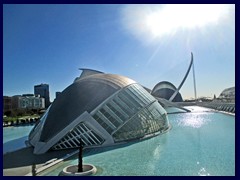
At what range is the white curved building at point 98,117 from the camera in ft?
54.1

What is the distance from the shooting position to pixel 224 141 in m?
17.5

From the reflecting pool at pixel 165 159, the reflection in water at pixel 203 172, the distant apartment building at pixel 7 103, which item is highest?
the distant apartment building at pixel 7 103

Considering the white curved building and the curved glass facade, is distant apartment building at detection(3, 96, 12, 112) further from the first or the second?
the curved glass facade

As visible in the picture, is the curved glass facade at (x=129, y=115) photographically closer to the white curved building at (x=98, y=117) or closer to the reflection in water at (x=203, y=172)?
the white curved building at (x=98, y=117)

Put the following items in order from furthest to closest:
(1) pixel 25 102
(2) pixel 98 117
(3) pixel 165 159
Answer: (1) pixel 25 102 < (2) pixel 98 117 < (3) pixel 165 159

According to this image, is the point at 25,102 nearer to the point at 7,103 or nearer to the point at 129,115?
the point at 7,103

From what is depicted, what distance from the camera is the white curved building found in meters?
16.5

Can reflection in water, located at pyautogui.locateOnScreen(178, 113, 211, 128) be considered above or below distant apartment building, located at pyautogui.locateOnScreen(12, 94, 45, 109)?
below

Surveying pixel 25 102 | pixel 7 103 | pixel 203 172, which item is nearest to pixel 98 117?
pixel 203 172

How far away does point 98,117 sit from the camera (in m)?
17.2

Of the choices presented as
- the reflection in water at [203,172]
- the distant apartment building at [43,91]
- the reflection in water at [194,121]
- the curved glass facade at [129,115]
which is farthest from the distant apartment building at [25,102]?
the reflection in water at [203,172]

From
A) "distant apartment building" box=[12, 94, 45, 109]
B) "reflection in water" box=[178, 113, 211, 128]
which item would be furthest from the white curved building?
"distant apartment building" box=[12, 94, 45, 109]
